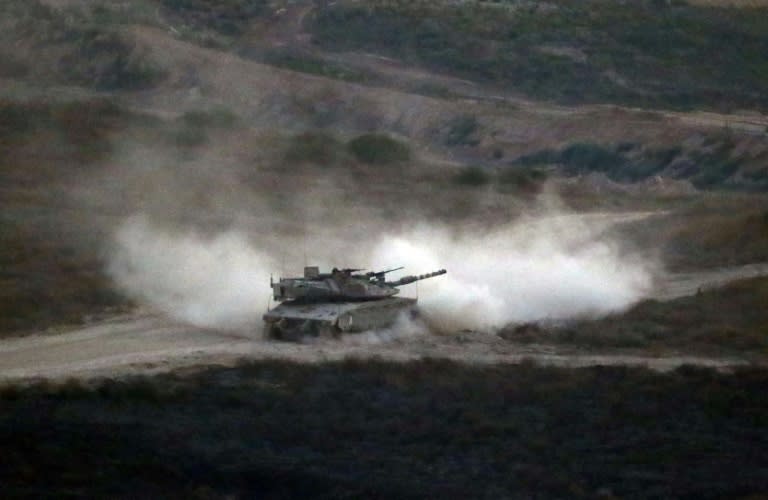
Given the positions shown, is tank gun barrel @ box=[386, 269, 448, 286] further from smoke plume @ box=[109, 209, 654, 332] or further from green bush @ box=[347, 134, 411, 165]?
green bush @ box=[347, 134, 411, 165]

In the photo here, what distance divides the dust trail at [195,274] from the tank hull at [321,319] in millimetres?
1648

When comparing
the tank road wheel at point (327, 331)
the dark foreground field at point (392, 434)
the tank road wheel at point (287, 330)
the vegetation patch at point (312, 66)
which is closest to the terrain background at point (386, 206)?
the dark foreground field at point (392, 434)

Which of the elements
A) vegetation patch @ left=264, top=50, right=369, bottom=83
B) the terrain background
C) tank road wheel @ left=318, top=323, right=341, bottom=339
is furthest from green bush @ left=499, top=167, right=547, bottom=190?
tank road wheel @ left=318, top=323, right=341, bottom=339

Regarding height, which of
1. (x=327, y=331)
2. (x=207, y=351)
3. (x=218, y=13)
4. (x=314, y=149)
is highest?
(x=218, y=13)

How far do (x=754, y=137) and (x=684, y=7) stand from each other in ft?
118

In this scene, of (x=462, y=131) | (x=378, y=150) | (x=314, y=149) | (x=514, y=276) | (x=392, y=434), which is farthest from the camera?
(x=462, y=131)

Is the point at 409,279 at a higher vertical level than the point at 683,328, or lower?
higher

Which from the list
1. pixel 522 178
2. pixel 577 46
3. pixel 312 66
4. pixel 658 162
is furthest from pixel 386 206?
pixel 577 46

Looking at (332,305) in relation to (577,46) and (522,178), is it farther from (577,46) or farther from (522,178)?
(577,46)

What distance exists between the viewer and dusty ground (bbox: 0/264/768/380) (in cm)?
2802

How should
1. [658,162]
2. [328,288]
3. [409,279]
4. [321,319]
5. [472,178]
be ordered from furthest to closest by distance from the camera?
1. [658,162]
2. [472,178]
3. [409,279]
4. [328,288]
5. [321,319]

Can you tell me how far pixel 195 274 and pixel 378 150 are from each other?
23.3 metres

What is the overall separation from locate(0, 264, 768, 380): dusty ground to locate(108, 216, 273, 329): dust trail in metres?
0.77

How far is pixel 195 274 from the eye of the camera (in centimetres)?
3538
